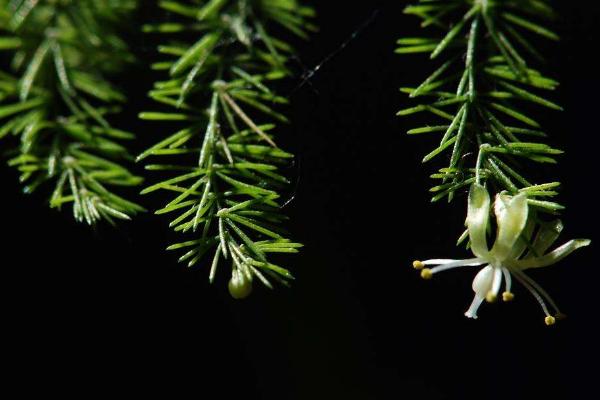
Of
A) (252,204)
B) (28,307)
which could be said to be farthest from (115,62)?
(28,307)

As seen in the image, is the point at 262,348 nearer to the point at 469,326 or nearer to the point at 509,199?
the point at 469,326

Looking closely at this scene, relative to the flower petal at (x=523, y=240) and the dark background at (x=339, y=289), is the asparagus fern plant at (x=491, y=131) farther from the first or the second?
the dark background at (x=339, y=289)

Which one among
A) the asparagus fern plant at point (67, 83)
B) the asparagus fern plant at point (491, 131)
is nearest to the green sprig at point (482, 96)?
the asparagus fern plant at point (491, 131)

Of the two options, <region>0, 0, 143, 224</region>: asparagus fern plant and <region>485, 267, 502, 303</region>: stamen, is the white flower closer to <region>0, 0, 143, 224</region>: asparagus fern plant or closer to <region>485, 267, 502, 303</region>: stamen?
<region>485, 267, 502, 303</region>: stamen

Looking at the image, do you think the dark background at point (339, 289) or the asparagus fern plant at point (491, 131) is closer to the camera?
the asparagus fern plant at point (491, 131)

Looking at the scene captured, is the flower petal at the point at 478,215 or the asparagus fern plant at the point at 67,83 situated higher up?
the asparagus fern plant at the point at 67,83

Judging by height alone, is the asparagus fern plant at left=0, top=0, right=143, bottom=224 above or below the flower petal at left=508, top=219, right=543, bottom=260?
above

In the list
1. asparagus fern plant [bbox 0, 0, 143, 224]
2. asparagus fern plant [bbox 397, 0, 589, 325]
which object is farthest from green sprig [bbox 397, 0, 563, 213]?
asparagus fern plant [bbox 0, 0, 143, 224]
